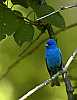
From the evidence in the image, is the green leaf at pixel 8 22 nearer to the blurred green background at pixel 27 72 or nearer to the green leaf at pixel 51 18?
the green leaf at pixel 51 18

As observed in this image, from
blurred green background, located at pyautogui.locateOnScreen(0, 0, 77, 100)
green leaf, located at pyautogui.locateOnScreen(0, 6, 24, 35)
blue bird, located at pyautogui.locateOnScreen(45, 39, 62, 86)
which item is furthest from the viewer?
blurred green background, located at pyautogui.locateOnScreen(0, 0, 77, 100)

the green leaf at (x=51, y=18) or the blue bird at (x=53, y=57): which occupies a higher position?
the green leaf at (x=51, y=18)

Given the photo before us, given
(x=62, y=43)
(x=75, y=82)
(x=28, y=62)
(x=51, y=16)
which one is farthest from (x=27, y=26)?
(x=28, y=62)

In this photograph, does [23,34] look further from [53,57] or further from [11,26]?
[53,57]

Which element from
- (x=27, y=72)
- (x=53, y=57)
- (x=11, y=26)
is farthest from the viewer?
(x=27, y=72)

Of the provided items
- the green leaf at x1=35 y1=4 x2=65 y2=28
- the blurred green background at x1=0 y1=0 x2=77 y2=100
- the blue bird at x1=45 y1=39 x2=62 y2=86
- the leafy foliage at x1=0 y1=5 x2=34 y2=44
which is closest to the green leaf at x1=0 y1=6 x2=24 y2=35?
the leafy foliage at x1=0 y1=5 x2=34 y2=44

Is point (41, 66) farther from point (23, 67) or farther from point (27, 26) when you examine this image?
point (27, 26)

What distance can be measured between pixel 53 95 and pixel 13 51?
507mm

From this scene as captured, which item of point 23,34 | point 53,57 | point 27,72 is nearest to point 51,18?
point 23,34

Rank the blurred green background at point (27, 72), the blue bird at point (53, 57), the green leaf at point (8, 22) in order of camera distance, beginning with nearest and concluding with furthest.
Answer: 1. the green leaf at point (8, 22)
2. the blue bird at point (53, 57)
3. the blurred green background at point (27, 72)

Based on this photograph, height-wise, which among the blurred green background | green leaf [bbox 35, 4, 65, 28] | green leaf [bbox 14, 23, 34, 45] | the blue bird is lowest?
the blurred green background

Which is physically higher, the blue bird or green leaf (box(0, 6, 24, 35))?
green leaf (box(0, 6, 24, 35))

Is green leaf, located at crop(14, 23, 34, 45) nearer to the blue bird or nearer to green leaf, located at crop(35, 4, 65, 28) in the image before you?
green leaf, located at crop(35, 4, 65, 28)

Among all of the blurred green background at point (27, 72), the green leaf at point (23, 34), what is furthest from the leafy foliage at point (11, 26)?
the blurred green background at point (27, 72)
